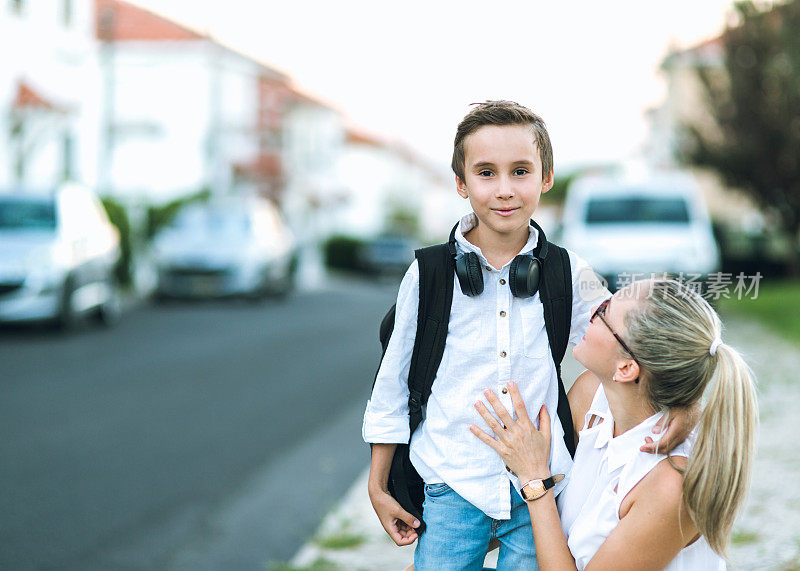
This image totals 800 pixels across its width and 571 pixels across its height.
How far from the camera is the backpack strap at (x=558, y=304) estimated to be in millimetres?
2514

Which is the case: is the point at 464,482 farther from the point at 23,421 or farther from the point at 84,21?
the point at 84,21

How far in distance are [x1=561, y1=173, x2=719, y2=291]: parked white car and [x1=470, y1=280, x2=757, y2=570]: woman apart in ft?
38.6

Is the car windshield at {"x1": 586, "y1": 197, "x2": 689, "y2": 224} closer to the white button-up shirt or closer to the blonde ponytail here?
the white button-up shirt

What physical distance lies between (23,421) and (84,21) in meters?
22.1

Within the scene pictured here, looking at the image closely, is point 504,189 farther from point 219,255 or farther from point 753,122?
point 753,122

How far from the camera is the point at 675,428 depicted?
90.0 inches

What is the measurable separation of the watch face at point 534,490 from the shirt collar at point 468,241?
0.55 meters

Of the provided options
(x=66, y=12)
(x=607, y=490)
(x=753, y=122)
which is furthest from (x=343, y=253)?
(x=607, y=490)

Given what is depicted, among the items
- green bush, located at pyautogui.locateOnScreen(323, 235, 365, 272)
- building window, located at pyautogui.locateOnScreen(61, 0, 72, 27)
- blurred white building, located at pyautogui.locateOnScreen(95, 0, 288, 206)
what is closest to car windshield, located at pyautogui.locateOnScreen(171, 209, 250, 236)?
building window, located at pyautogui.locateOnScreen(61, 0, 72, 27)

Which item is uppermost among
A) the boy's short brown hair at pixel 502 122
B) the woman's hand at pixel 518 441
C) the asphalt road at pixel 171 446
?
the boy's short brown hair at pixel 502 122

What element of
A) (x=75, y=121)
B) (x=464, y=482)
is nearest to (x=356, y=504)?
(x=464, y=482)

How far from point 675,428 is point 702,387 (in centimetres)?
11

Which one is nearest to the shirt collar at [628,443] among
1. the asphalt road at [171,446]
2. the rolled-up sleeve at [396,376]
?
the rolled-up sleeve at [396,376]

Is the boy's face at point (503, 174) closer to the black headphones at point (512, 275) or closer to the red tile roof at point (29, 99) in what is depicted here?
the black headphones at point (512, 275)
